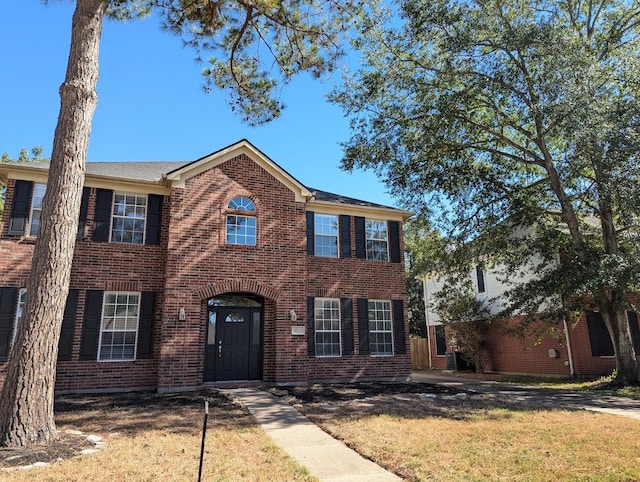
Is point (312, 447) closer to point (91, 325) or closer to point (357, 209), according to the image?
point (91, 325)

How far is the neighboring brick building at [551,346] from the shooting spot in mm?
15133

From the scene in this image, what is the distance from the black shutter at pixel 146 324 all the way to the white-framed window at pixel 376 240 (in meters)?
6.70

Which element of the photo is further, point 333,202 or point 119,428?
point 333,202

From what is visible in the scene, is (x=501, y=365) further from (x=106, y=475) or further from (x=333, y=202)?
(x=106, y=475)

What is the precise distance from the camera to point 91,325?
1091 cm

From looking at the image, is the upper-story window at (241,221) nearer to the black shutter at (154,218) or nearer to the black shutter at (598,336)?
the black shutter at (154,218)

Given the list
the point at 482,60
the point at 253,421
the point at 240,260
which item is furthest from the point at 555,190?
the point at 253,421

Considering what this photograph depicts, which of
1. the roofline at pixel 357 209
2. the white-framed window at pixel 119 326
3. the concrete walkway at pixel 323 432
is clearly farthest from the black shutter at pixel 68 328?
the roofline at pixel 357 209

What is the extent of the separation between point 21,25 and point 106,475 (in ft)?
29.6

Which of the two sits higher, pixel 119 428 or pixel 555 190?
pixel 555 190

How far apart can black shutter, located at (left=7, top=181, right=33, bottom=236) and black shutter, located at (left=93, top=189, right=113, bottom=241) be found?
1.56m

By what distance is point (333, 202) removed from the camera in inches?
544

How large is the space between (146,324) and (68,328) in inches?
70.0

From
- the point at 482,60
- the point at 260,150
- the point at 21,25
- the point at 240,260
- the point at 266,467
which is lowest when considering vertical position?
the point at 266,467
